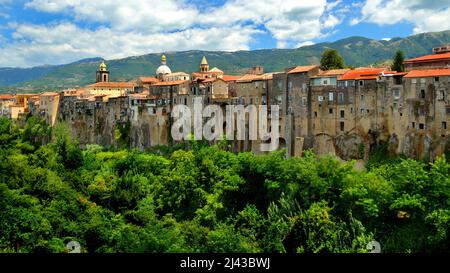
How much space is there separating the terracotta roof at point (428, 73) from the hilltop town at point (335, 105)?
0.21 ft

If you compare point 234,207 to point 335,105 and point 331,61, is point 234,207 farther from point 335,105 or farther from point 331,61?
point 331,61

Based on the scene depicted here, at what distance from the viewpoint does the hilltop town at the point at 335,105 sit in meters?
31.0

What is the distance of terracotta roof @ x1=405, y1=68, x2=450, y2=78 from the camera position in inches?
1193

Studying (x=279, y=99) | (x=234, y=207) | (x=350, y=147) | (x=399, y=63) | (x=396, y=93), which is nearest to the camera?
(x=234, y=207)

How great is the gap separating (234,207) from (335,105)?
13.1 m

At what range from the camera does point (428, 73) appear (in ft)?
102

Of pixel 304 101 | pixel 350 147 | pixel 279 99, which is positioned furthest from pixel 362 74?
pixel 279 99

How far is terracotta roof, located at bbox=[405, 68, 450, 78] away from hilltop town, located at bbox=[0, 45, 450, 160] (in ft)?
0.21

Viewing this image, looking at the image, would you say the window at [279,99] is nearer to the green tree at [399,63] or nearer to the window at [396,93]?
the window at [396,93]

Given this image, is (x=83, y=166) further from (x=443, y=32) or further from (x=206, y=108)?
(x=443, y=32)

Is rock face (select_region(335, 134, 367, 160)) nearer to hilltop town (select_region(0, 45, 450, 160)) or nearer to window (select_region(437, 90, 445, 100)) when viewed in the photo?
hilltop town (select_region(0, 45, 450, 160))

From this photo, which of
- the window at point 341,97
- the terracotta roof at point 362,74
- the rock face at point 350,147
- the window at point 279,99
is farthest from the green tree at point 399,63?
the window at point 279,99

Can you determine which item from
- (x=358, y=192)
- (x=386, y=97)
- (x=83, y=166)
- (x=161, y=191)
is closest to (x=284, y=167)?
(x=358, y=192)
